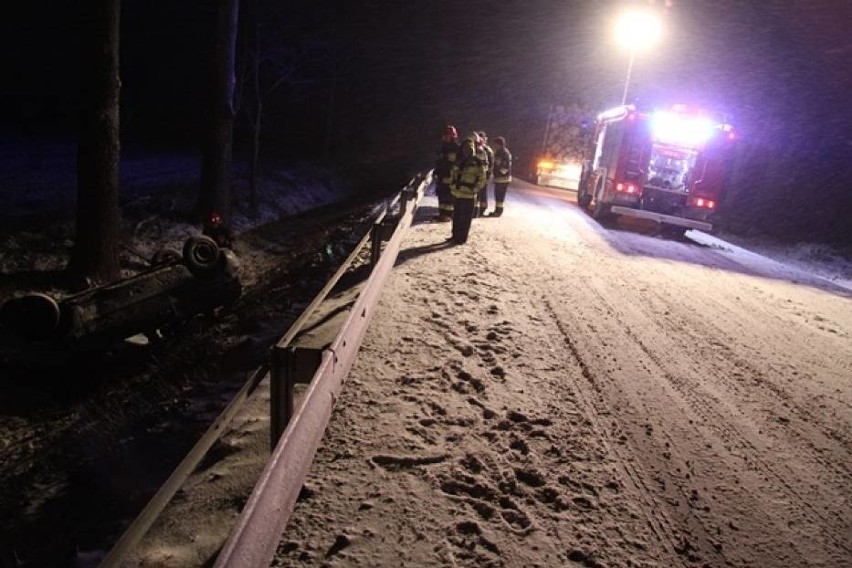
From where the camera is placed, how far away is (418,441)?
3.33 meters

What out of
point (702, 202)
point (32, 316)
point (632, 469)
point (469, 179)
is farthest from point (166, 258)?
point (702, 202)

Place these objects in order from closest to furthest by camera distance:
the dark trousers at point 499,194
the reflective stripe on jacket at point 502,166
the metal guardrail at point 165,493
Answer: the metal guardrail at point 165,493, the dark trousers at point 499,194, the reflective stripe on jacket at point 502,166

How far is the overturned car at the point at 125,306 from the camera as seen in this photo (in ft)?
17.6

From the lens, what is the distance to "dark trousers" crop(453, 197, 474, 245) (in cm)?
872

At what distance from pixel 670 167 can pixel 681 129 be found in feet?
3.40

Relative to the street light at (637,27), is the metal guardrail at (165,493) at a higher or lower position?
lower

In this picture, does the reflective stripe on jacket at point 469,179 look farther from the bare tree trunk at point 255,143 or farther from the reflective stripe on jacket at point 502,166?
the bare tree trunk at point 255,143

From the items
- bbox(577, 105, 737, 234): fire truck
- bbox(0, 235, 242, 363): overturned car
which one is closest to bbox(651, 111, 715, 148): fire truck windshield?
bbox(577, 105, 737, 234): fire truck

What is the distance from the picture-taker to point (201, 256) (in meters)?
7.05

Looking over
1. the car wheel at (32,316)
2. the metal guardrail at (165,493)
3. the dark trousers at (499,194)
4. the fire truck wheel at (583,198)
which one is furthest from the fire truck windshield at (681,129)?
the car wheel at (32,316)

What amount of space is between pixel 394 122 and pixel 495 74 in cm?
1329

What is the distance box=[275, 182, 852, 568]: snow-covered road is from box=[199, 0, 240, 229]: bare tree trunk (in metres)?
6.82

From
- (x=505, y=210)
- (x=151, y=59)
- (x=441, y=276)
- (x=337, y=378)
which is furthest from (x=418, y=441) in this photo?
(x=151, y=59)

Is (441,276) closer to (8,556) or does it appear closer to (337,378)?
(337,378)
